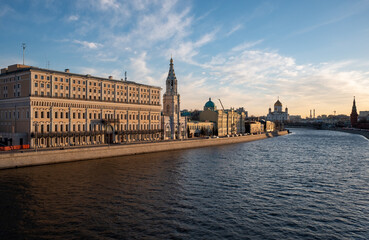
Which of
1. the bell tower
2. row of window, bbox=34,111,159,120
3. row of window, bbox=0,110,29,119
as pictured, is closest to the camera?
row of window, bbox=0,110,29,119

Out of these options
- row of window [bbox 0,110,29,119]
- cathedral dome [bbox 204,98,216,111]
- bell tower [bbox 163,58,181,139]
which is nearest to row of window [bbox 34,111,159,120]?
row of window [bbox 0,110,29,119]

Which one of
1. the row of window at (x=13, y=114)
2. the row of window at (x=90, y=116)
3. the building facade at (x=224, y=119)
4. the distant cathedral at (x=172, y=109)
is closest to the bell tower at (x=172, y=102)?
the distant cathedral at (x=172, y=109)

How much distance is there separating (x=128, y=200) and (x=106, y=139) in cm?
5215

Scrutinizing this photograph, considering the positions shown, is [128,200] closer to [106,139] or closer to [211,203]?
[211,203]

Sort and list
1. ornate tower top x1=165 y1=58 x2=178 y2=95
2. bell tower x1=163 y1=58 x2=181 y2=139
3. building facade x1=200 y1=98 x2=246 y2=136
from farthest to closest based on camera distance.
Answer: building facade x1=200 y1=98 x2=246 y2=136 → ornate tower top x1=165 y1=58 x2=178 y2=95 → bell tower x1=163 y1=58 x2=181 y2=139

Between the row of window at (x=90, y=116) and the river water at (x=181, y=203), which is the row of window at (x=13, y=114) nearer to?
the row of window at (x=90, y=116)

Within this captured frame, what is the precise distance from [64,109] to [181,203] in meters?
50.8

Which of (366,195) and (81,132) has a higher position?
(81,132)

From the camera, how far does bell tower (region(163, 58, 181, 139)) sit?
11200 cm

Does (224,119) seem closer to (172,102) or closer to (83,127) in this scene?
(172,102)

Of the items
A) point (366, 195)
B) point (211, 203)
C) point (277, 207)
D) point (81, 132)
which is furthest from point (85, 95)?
point (366, 195)

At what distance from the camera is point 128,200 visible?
112 feet

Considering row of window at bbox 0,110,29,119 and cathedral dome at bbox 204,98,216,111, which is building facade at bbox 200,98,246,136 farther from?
row of window at bbox 0,110,29,119

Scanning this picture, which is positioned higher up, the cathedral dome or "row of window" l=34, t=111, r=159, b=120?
the cathedral dome
